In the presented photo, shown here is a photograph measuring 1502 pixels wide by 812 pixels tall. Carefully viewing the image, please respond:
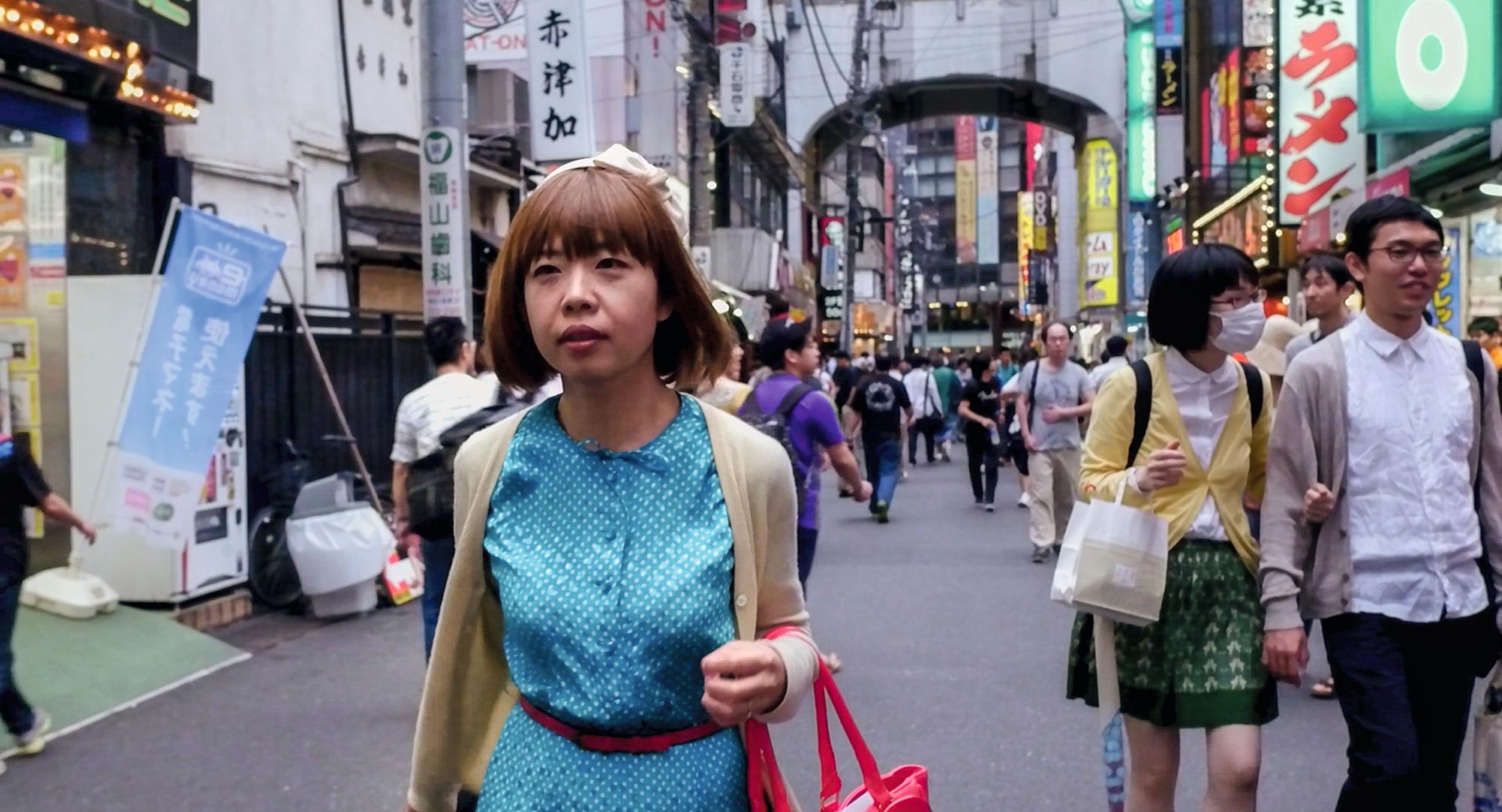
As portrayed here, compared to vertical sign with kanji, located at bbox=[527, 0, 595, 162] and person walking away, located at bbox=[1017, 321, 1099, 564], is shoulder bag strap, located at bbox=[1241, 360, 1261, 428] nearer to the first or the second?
person walking away, located at bbox=[1017, 321, 1099, 564]

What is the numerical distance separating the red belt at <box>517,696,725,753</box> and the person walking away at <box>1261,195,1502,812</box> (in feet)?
7.01

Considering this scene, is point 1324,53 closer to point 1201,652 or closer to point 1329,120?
point 1329,120

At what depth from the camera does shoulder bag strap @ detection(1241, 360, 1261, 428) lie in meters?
4.18

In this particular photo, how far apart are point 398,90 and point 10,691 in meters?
10.7

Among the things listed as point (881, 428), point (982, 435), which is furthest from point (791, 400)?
point (982, 435)

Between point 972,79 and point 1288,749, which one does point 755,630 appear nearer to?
point 1288,749

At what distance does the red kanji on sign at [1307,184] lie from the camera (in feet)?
61.3

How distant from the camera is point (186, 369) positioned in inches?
338

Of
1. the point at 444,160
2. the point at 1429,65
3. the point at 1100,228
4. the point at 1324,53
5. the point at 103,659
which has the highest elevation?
the point at 1100,228

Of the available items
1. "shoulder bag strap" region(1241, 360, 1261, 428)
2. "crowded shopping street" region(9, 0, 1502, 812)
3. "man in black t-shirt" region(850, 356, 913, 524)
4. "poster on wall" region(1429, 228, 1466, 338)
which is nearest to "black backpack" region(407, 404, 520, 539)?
"crowded shopping street" region(9, 0, 1502, 812)

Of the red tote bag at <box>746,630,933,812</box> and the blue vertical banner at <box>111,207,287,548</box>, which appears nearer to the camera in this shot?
the red tote bag at <box>746,630,933,812</box>

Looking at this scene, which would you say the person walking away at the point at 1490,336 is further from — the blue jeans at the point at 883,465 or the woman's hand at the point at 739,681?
the woman's hand at the point at 739,681

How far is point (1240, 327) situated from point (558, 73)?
13.0m

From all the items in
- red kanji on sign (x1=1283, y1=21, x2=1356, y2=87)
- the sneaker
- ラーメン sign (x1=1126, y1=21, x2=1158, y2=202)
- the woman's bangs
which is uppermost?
ラーメン sign (x1=1126, y1=21, x2=1158, y2=202)
